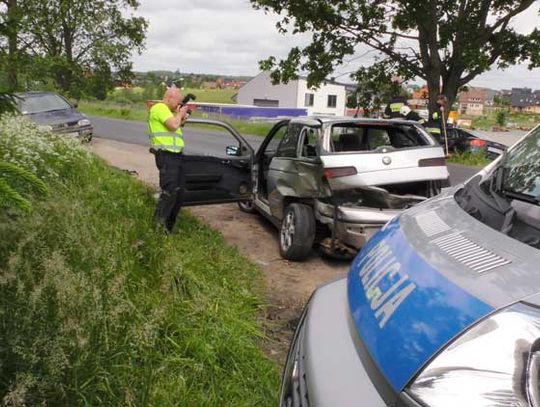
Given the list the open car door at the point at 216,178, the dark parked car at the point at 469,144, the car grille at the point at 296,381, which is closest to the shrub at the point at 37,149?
the open car door at the point at 216,178

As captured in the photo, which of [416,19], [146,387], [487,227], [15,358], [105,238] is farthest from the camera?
[416,19]

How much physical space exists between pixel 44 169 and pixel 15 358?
3.62 m

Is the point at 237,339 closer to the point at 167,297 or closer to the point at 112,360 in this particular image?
the point at 167,297

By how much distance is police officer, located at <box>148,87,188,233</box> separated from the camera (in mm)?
5449

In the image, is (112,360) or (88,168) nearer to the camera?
(112,360)

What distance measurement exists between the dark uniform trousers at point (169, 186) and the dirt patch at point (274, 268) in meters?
0.97

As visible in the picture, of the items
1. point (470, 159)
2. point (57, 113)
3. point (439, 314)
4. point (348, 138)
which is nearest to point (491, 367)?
point (439, 314)

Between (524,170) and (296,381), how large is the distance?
1285 mm

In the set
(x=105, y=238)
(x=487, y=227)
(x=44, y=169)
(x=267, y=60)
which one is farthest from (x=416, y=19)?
(x=487, y=227)

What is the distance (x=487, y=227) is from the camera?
188 centimetres

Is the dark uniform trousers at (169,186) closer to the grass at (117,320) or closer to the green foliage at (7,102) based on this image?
the grass at (117,320)

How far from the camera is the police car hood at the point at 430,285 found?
55.6 inches

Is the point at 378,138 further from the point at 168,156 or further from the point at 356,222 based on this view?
the point at 168,156

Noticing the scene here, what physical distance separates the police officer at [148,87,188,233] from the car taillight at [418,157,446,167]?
2495 millimetres
